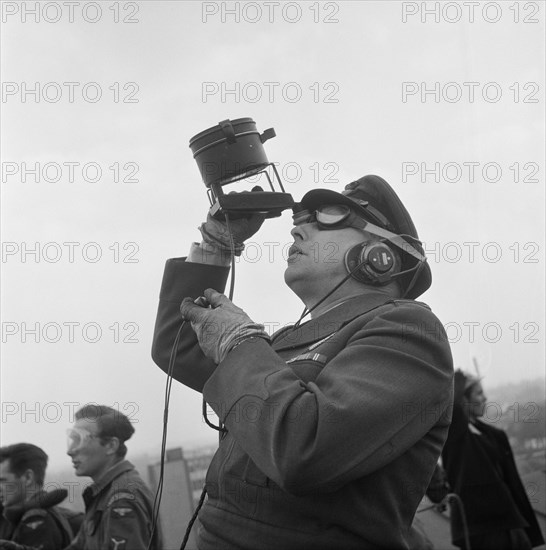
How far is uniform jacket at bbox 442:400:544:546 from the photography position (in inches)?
164

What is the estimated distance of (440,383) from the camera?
1.63 meters

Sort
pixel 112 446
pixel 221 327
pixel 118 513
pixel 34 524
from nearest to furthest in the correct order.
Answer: pixel 221 327 < pixel 118 513 < pixel 112 446 < pixel 34 524

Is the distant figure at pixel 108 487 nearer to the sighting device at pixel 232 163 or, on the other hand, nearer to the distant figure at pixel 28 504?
the distant figure at pixel 28 504

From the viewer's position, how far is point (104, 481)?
355cm

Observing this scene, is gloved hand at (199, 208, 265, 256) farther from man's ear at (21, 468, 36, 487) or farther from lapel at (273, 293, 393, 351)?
man's ear at (21, 468, 36, 487)

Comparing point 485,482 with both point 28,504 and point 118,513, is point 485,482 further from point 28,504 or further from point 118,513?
point 28,504

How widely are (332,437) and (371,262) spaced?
554 millimetres

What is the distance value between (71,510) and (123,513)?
1.14m

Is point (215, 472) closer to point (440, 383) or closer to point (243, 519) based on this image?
point (243, 519)

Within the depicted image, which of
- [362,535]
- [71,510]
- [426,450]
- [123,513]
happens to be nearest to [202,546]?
[362,535]

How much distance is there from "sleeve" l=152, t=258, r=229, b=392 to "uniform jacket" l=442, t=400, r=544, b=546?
264cm

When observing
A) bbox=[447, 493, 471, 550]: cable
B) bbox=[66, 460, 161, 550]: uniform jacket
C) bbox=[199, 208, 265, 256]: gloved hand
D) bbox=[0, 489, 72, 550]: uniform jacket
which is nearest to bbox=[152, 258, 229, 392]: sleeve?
bbox=[199, 208, 265, 256]: gloved hand

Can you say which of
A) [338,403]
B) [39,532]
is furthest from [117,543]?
[338,403]

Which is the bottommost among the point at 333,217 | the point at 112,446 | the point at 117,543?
the point at 117,543
